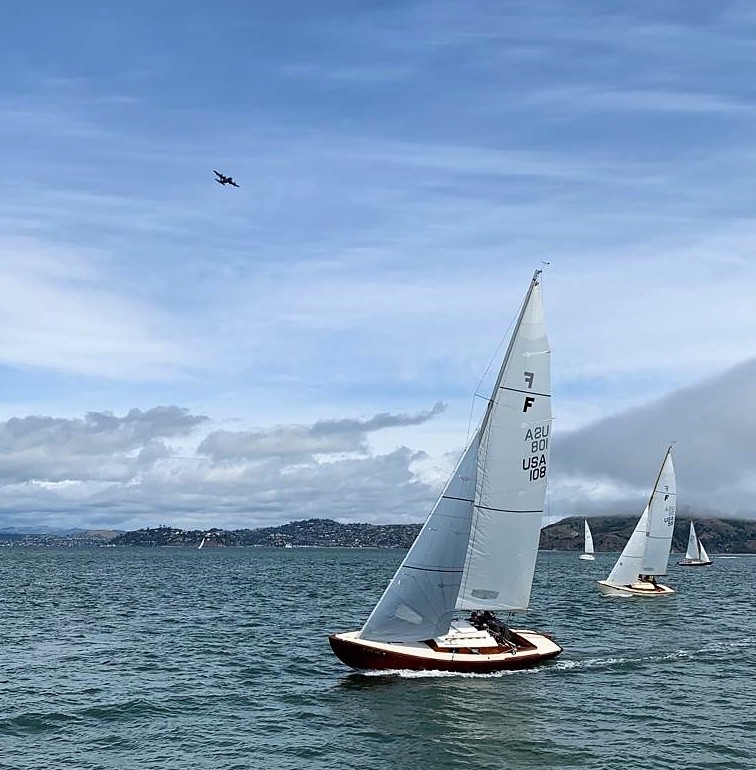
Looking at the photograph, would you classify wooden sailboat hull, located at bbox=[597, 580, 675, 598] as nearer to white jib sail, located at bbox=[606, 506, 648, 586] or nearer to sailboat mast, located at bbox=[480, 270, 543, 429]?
white jib sail, located at bbox=[606, 506, 648, 586]

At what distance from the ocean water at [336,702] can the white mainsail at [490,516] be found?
2912 mm

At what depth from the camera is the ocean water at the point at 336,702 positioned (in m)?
27.4

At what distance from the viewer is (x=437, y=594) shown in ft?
123

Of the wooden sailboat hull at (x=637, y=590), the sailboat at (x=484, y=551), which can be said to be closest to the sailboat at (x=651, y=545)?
the wooden sailboat hull at (x=637, y=590)

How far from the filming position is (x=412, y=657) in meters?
36.1

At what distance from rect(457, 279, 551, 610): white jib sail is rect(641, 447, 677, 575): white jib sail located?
46.0 m

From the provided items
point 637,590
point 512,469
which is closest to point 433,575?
point 512,469

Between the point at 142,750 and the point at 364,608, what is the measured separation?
4202 centimetres

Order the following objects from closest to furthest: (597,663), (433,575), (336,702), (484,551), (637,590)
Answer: (336,702) < (433,575) < (484,551) < (597,663) < (637,590)

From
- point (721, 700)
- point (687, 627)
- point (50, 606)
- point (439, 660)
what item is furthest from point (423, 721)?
point (50, 606)

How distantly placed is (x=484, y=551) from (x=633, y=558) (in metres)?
49.3

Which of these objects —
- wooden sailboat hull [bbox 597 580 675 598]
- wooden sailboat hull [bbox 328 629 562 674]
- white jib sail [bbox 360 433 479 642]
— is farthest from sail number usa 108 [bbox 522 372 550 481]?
wooden sailboat hull [bbox 597 580 675 598]

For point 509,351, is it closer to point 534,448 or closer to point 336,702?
point 534,448

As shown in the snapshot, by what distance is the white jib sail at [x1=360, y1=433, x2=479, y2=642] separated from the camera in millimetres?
36938
